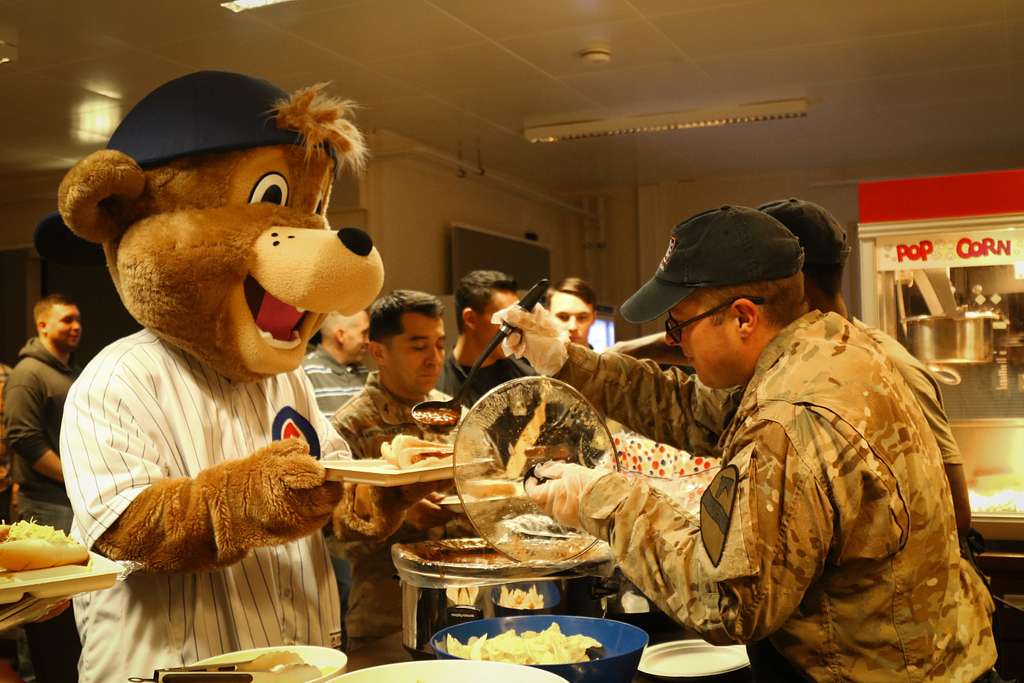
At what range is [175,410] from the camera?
215cm

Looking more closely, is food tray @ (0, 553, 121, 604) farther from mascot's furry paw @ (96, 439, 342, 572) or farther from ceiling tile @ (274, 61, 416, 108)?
ceiling tile @ (274, 61, 416, 108)

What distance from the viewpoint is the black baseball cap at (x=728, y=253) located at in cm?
175

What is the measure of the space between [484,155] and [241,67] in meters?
3.22

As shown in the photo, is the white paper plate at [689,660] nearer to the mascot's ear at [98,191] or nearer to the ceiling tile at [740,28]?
the mascot's ear at [98,191]

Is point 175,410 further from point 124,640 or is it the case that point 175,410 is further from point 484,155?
point 484,155

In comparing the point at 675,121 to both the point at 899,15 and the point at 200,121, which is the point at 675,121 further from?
the point at 200,121

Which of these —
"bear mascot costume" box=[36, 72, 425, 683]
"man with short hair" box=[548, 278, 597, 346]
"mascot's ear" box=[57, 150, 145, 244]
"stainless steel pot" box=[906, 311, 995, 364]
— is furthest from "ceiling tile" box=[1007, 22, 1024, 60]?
"mascot's ear" box=[57, 150, 145, 244]

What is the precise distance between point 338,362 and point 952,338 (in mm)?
3035

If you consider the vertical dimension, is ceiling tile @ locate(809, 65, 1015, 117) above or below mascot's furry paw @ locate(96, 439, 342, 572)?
above

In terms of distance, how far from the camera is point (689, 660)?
209 centimetres

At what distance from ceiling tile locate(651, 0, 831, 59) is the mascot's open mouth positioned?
3692 mm

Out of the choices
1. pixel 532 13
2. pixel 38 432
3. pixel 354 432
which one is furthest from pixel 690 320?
pixel 38 432

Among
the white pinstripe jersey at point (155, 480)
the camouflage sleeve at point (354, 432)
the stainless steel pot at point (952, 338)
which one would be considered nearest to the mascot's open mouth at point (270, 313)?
the white pinstripe jersey at point (155, 480)

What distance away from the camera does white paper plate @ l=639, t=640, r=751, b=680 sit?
2.00m
